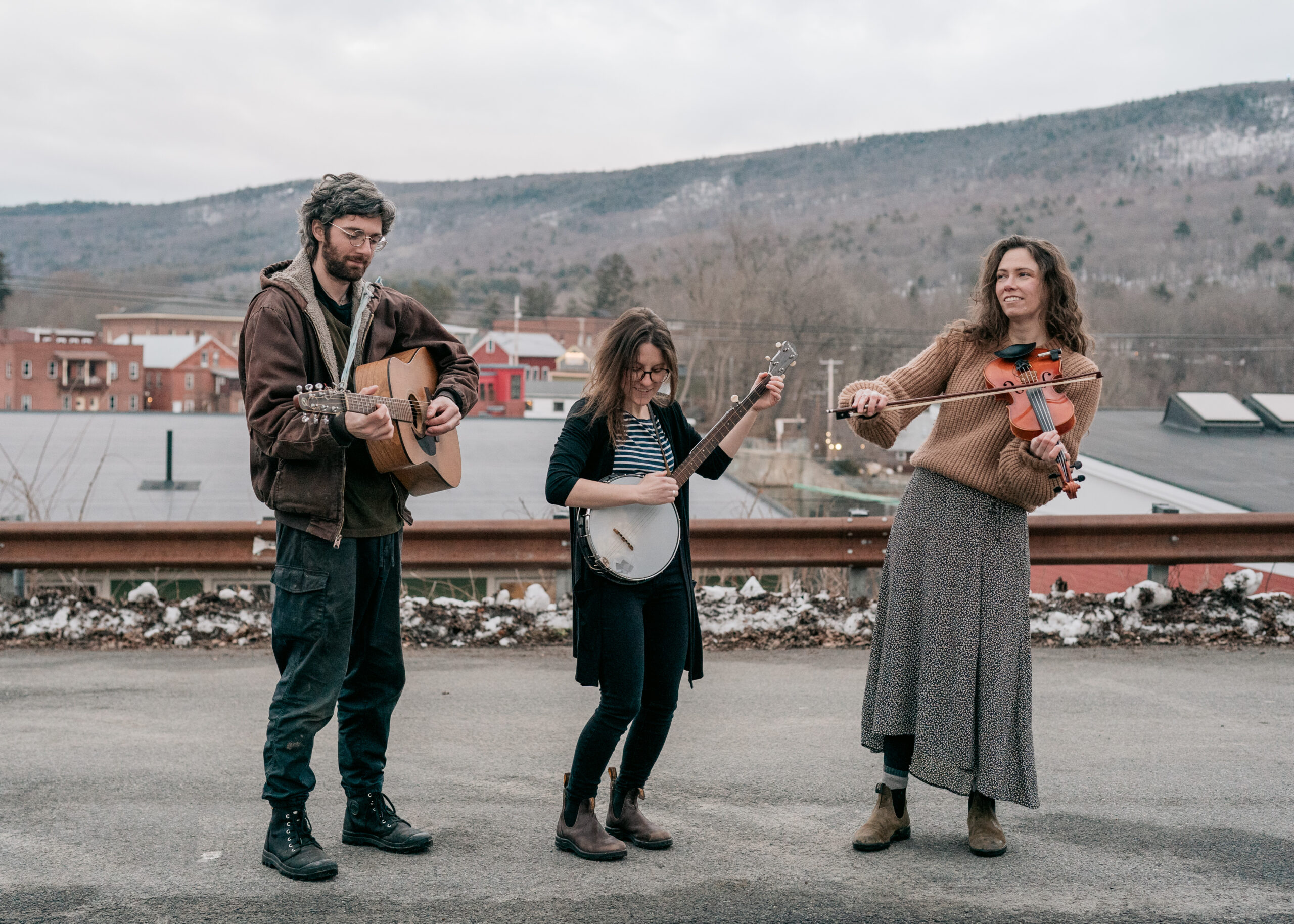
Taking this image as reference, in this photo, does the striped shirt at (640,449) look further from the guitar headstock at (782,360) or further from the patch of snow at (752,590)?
the patch of snow at (752,590)

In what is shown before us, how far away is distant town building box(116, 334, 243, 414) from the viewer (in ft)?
340

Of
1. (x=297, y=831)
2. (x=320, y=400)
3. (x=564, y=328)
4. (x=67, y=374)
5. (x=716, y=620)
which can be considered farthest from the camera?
(x=564, y=328)

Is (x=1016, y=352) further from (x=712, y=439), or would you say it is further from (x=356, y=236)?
(x=356, y=236)

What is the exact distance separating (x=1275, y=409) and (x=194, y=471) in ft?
66.1

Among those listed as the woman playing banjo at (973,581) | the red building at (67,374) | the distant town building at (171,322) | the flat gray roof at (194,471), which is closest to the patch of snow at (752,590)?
the flat gray roof at (194,471)

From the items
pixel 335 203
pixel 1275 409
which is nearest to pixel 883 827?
pixel 335 203

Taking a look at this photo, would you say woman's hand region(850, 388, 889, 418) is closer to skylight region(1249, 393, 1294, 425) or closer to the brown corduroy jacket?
the brown corduroy jacket

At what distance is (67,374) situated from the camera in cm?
A: 9431

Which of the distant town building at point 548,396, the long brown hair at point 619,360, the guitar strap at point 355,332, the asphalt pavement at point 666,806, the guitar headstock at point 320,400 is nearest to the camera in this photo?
the guitar headstock at point 320,400

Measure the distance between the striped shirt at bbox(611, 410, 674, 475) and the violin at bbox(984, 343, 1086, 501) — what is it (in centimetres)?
114

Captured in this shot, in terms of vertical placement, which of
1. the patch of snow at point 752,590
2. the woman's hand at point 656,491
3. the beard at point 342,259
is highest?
the beard at point 342,259

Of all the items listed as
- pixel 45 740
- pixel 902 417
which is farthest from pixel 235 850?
pixel 902 417

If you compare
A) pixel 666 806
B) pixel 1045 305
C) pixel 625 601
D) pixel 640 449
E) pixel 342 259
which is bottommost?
pixel 666 806

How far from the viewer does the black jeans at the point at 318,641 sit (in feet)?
12.2
